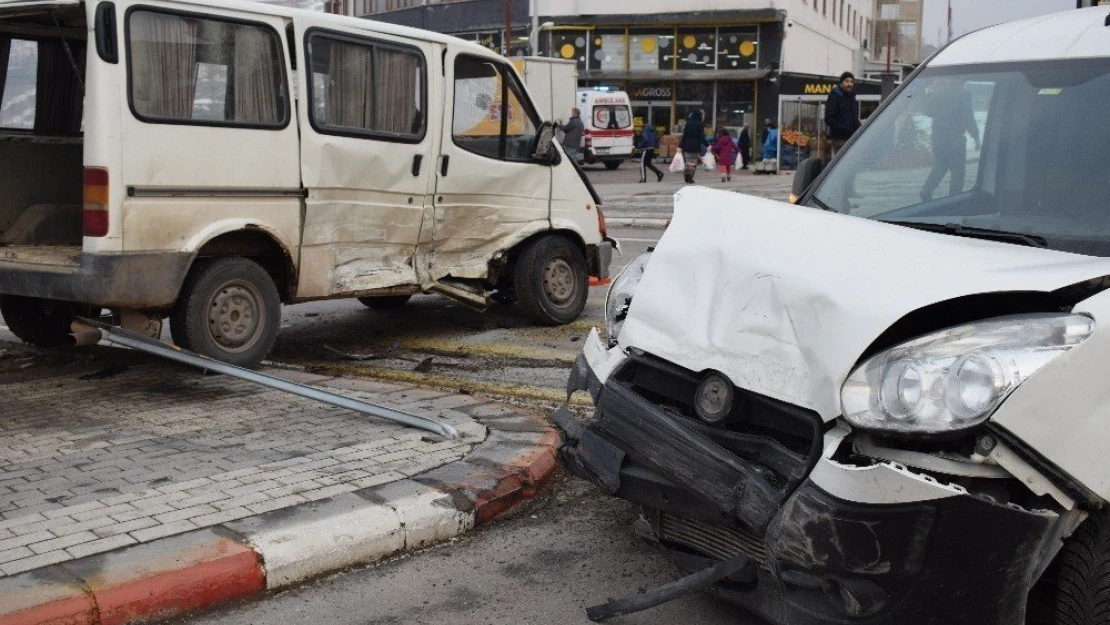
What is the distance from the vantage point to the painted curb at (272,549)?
155 inches

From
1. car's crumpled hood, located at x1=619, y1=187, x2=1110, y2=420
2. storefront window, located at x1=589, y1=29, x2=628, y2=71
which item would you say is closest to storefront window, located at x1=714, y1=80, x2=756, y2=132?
storefront window, located at x1=589, y1=29, x2=628, y2=71

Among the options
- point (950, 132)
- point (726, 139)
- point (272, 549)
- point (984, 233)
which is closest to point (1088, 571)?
point (984, 233)

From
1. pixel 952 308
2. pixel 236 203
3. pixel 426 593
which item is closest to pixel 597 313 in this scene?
pixel 236 203

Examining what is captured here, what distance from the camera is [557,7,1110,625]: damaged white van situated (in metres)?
3.09

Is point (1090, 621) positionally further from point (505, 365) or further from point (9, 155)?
point (9, 155)

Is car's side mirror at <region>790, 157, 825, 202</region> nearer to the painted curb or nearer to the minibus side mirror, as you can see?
the painted curb

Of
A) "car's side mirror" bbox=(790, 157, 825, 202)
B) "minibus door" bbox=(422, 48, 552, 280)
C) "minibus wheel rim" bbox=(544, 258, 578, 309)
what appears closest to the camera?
"car's side mirror" bbox=(790, 157, 825, 202)

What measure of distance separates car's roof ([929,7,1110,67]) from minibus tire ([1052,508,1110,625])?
2.06 m

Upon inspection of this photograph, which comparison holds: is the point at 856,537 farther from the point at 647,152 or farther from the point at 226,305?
the point at 647,152

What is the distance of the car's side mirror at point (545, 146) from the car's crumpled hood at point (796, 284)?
5207 millimetres

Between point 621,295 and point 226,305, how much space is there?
3.70 meters

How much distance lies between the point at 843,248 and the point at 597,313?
268 inches

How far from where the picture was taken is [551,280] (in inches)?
378

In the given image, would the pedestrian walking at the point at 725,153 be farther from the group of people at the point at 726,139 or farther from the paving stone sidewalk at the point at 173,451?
the paving stone sidewalk at the point at 173,451
